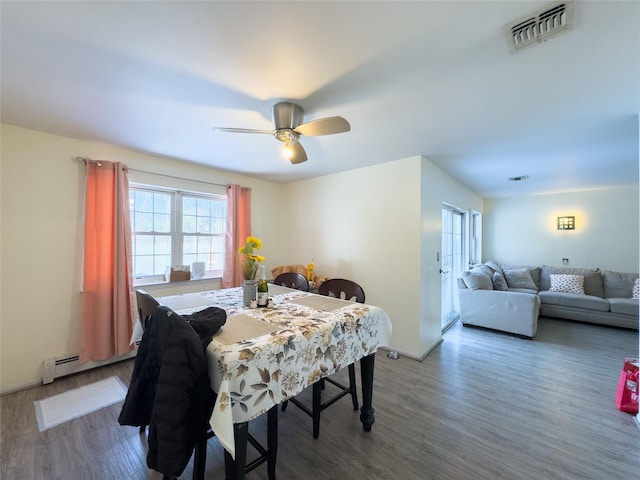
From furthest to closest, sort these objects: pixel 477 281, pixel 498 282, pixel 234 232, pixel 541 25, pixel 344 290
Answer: pixel 498 282 < pixel 477 281 < pixel 234 232 < pixel 344 290 < pixel 541 25

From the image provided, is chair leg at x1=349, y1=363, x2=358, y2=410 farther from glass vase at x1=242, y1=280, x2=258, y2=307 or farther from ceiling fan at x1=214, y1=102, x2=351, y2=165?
ceiling fan at x1=214, y1=102, x2=351, y2=165

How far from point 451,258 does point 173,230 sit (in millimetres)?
4307

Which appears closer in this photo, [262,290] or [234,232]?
[262,290]

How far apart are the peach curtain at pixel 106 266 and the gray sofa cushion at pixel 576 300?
643 centimetres

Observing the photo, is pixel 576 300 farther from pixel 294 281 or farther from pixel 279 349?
pixel 279 349

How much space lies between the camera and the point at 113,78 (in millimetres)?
1587

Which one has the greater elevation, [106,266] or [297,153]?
[297,153]

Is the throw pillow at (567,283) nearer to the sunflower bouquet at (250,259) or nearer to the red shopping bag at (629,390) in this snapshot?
the red shopping bag at (629,390)

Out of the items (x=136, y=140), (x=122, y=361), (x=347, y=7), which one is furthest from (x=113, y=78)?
(x=122, y=361)

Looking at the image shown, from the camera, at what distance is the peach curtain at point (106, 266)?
2559mm

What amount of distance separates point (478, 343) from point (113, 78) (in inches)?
181

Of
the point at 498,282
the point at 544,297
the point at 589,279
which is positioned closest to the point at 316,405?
the point at 498,282

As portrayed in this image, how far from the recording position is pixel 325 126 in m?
1.68

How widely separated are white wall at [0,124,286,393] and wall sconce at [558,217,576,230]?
24.7 ft
